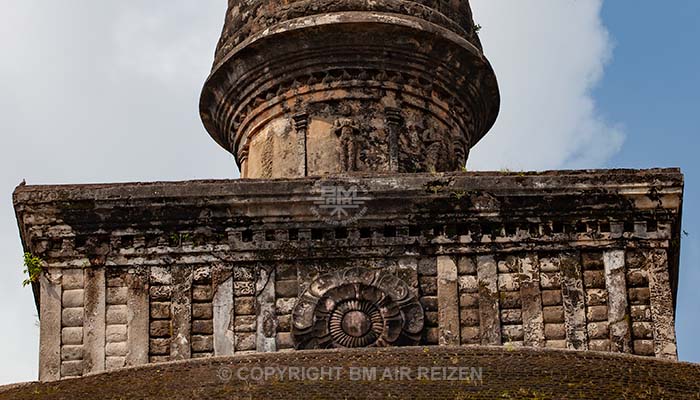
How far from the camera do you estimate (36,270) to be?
740 inches

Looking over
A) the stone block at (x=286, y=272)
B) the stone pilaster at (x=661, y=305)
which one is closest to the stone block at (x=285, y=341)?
the stone block at (x=286, y=272)

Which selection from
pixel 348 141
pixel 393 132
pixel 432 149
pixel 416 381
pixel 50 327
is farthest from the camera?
pixel 432 149

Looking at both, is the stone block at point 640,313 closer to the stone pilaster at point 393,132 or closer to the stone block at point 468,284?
the stone block at point 468,284

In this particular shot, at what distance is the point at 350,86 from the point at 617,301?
3965mm

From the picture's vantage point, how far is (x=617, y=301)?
18531 mm

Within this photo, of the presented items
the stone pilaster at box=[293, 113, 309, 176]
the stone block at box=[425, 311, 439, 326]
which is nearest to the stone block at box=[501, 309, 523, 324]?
the stone block at box=[425, 311, 439, 326]

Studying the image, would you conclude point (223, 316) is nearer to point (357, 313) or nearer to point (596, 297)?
point (357, 313)

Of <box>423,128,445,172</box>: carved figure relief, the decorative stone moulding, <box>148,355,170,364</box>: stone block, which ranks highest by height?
the decorative stone moulding

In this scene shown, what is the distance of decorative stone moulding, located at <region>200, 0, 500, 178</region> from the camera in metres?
20.2

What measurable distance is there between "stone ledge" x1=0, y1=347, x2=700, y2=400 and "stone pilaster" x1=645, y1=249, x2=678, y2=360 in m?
1.66

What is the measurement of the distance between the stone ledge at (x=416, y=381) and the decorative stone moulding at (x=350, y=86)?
145 inches

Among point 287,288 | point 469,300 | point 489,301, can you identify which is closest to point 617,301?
point 489,301

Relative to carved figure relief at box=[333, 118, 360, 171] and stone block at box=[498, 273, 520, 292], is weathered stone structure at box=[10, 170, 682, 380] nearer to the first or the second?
stone block at box=[498, 273, 520, 292]

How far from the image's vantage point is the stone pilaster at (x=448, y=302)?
18312 mm
